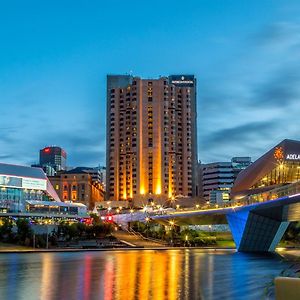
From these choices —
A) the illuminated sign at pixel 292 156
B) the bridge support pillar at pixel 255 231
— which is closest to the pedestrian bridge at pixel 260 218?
the bridge support pillar at pixel 255 231

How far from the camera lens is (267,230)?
73625mm

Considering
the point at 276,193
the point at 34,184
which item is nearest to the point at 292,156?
the point at 276,193

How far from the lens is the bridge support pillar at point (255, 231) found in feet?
237

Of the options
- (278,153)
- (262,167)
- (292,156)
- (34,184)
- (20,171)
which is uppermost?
(278,153)

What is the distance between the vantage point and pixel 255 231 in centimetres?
7400

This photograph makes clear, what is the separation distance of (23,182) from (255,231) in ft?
228

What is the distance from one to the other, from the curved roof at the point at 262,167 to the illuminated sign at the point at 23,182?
48.0 m

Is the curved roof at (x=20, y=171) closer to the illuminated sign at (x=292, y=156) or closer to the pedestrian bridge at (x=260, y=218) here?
the pedestrian bridge at (x=260, y=218)

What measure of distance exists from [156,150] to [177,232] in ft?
269

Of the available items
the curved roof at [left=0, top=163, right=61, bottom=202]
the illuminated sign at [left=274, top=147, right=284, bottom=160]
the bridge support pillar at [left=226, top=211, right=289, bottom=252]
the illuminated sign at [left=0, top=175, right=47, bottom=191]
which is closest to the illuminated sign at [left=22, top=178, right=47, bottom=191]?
the illuminated sign at [left=0, top=175, right=47, bottom=191]

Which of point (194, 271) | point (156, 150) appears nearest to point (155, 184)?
point (156, 150)

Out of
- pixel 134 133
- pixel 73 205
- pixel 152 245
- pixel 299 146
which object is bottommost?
pixel 152 245

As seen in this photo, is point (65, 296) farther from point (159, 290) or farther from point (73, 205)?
point (73, 205)

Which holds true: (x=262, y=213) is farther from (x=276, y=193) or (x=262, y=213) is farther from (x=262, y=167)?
(x=262, y=167)
